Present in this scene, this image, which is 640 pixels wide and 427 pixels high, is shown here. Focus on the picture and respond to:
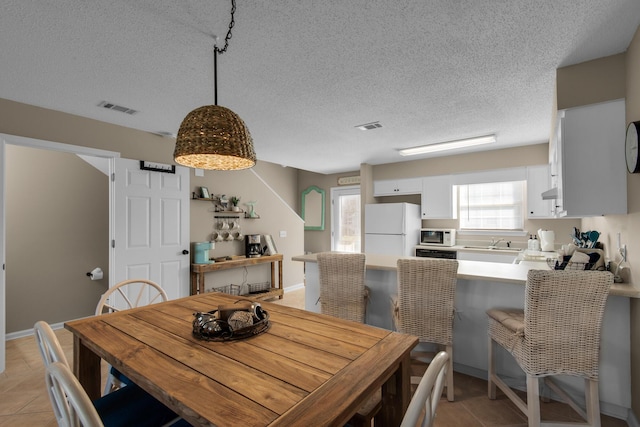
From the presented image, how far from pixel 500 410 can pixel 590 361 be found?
0.67m

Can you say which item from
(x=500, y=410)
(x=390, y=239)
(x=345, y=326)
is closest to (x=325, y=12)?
(x=345, y=326)

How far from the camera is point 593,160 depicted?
6.55ft

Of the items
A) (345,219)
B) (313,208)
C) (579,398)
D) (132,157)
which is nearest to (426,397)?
(579,398)

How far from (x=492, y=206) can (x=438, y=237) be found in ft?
3.21

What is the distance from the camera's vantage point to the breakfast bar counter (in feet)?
6.21

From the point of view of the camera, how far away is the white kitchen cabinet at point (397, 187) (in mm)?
5316

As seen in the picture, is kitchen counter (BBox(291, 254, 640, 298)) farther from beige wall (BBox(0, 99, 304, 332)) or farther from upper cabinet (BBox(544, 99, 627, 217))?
beige wall (BBox(0, 99, 304, 332))

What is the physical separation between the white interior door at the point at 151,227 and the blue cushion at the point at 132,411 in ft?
8.13

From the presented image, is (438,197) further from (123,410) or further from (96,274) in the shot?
(96,274)

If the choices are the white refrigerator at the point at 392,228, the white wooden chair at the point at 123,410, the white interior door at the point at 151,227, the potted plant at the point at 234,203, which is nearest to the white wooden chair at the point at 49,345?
the white wooden chair at the point at 123,410

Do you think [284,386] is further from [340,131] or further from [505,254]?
[505,254]

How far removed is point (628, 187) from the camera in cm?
188

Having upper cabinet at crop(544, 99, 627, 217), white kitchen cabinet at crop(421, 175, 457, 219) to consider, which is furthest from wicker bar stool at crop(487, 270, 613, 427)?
white kitchen cabinet at crop(421, 175, 457, 219)

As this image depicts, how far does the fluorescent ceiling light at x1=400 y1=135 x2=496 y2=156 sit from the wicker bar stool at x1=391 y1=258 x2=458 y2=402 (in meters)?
2.60
